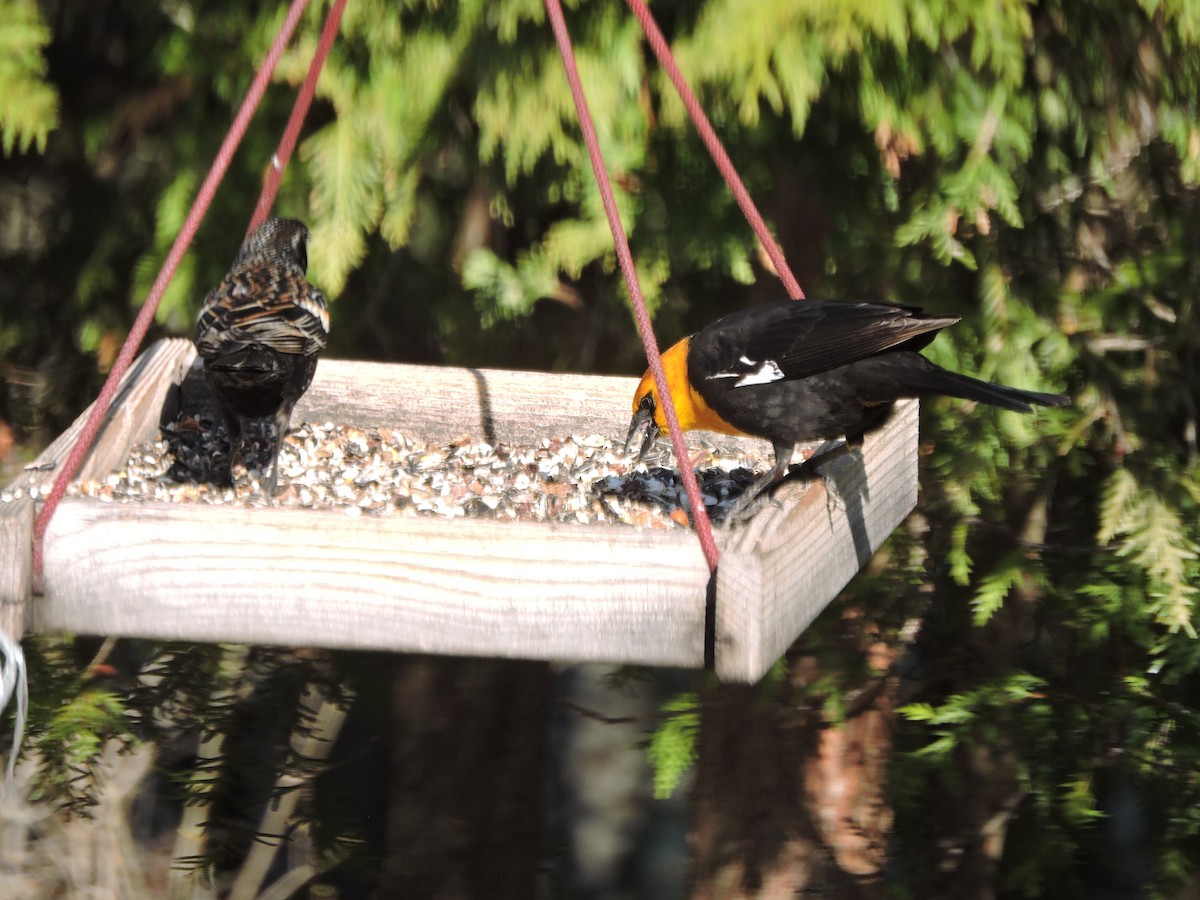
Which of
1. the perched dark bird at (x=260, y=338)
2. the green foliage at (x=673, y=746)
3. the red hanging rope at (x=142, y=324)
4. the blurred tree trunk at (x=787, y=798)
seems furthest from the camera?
the blurred tree trunk at (x=787, y=798)

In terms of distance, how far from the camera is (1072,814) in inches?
142

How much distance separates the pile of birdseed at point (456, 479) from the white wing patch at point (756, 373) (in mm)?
321

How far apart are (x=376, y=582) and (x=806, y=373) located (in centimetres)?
122

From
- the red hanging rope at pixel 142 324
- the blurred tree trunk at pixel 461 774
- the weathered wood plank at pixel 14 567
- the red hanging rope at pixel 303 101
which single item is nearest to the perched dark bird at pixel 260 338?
the red hanging rope at pixel 303 101

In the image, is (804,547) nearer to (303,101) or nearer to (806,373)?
(806,373)

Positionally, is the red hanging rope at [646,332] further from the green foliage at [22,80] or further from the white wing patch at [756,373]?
the green foliage at [22,80]

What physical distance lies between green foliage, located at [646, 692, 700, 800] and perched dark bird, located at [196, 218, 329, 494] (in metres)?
1.26

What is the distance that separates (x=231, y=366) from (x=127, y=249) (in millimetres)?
1517

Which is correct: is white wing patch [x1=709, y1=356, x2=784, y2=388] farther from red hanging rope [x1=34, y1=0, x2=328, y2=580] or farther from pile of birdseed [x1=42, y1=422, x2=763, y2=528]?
red hanging rope [x1=34, y1=0, x2=328, y2=580]

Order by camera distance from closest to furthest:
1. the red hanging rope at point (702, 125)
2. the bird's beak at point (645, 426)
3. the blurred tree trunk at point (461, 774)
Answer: the red hanging rope at point (702, 125), the bird's beak at point (645, 426), the blurred tree trunk at point (461, 774)

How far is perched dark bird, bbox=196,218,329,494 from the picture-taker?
2865 millimetres

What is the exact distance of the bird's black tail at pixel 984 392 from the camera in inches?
96.2

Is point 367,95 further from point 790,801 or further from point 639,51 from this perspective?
point 790,801

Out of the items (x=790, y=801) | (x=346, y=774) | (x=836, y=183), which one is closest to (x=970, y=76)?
(x=836, y=183)
